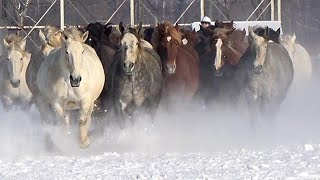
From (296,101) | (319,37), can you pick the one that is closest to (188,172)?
(296,101)

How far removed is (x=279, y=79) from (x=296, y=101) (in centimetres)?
420

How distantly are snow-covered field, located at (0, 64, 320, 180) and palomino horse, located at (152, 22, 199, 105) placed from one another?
417mm

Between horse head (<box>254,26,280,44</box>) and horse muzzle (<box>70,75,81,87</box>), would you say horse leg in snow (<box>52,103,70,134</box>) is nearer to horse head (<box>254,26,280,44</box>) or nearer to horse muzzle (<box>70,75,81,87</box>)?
horse muzzle (<box>70,75,81,87</box>)

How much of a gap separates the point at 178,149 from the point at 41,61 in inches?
112

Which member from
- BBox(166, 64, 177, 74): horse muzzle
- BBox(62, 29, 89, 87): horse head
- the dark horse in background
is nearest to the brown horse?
BBox(166, 64, 177, 74): horse muzzle

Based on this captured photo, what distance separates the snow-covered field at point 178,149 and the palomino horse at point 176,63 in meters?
0.42

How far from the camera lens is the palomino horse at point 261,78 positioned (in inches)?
557

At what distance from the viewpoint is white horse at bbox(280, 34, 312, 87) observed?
18.7 metres

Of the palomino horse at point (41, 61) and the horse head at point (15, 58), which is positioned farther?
the horse head at point (15, 58)

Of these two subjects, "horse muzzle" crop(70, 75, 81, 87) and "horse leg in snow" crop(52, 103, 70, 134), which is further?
"horse leg in snow" crop(52, 103, 70, 134)

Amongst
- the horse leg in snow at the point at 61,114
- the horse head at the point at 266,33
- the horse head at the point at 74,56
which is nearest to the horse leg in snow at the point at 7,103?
the horse leg in snow at the point at 61,114

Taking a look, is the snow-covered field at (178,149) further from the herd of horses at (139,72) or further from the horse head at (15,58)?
the horse head at (15,58)

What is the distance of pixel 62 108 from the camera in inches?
493

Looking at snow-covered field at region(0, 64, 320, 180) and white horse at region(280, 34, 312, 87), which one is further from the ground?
white horse at region(280, 34, 312, 87)
